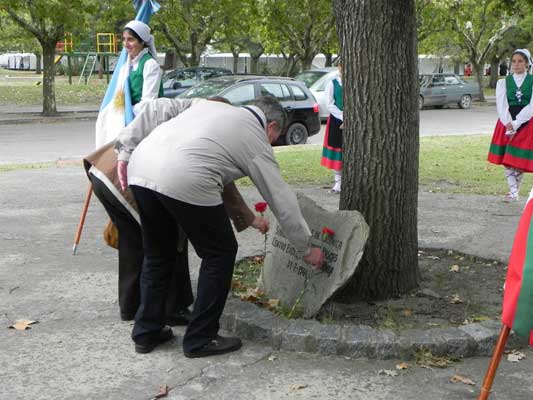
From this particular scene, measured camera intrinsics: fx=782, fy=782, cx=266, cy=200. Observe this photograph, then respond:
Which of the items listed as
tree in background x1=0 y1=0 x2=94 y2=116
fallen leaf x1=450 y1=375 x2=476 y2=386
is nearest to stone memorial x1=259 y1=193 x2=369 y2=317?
fallen leaf x1=450 y1=375 x2=476 y2=386

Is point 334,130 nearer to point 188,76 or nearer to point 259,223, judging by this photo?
point 259,223

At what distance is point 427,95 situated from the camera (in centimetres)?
3133

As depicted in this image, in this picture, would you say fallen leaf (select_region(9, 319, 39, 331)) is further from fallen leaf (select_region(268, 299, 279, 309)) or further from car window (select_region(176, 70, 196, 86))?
car window (select_region(176, 70, 196, 86))

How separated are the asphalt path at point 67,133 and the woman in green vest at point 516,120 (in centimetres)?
852

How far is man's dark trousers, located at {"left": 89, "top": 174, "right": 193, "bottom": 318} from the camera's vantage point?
198 inches

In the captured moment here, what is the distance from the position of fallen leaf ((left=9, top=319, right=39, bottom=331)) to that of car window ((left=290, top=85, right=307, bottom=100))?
13988 millimetres

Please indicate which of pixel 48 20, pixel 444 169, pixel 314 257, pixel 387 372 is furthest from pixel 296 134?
pixel 387 372

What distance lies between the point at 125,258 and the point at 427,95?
2756cm

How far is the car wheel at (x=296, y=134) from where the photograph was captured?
18266 millimetres

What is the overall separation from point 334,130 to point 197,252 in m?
6.03

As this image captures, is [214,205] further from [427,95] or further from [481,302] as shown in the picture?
[427,95]

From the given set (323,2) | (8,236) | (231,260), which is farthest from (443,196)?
(323,2)

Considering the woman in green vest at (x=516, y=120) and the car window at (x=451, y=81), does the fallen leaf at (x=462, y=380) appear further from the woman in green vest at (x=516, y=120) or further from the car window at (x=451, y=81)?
the car window at (x=451, y=81)

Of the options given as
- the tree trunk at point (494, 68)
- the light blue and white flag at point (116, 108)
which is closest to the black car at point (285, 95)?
the light blue and white flag at point (116, 108)
